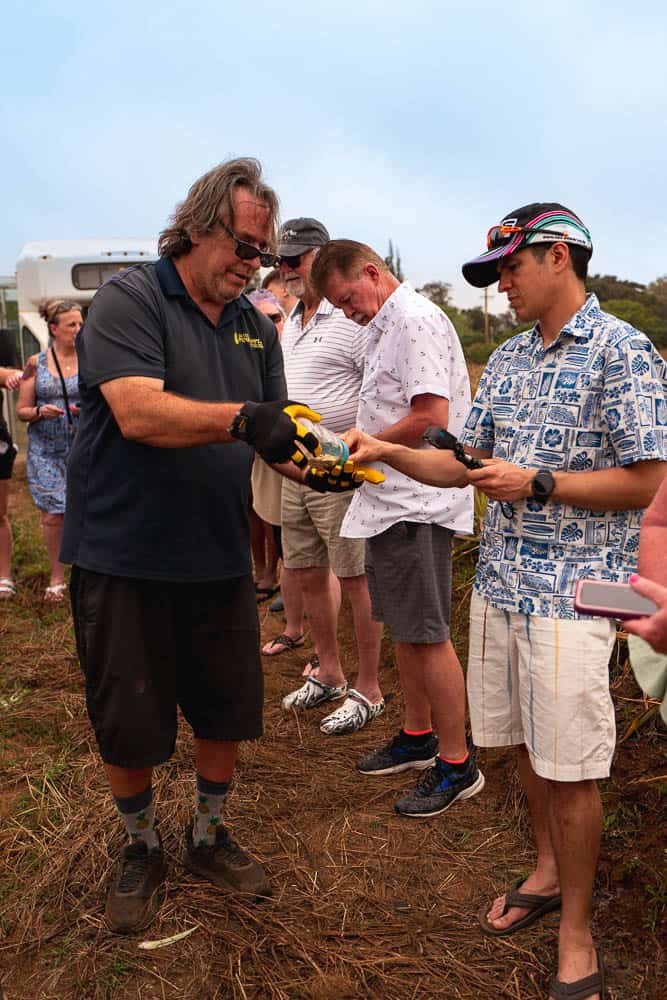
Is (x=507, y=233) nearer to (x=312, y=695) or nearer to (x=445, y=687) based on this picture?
(x=445, y=687)

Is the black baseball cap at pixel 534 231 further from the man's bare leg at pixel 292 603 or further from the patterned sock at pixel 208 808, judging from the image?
the man's bare leg at pixel 292 603

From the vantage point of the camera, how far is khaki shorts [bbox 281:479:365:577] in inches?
157

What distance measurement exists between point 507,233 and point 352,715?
8.06 ft

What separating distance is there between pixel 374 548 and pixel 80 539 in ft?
3.98

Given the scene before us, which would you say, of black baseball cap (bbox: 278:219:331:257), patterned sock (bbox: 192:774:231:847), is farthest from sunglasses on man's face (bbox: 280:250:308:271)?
patterned sock (bbox: 192:774:231:847)

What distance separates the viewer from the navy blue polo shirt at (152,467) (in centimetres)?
238

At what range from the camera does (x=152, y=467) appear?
2432mm

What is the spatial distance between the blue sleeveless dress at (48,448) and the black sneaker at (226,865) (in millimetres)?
3456

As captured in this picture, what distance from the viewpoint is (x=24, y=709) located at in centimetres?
425

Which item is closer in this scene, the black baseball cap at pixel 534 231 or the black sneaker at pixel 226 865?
the black baseball cap at pixel 534 231

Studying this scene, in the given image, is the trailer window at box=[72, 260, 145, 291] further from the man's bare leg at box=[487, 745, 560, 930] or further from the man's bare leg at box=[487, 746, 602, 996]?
the man's bare leg at box=[487, 746, 602, 996]

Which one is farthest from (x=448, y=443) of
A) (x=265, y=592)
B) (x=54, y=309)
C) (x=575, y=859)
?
(x=54, y=309)

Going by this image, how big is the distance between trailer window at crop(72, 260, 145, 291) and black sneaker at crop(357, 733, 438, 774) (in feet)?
23.7

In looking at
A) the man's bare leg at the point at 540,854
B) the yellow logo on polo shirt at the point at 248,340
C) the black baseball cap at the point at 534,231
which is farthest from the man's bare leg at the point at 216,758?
the black baseball cap at the point at 534,231
